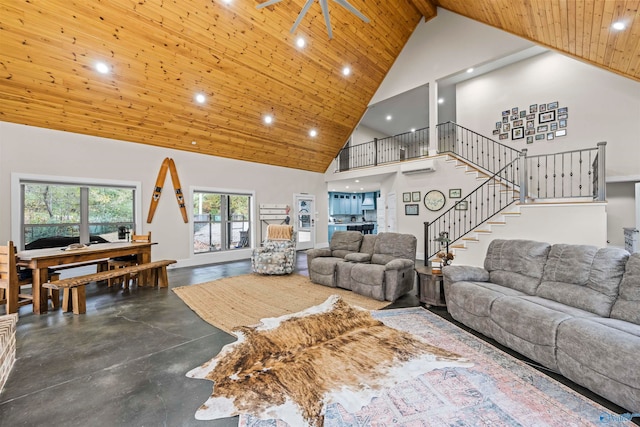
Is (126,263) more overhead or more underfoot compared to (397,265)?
more underfoot

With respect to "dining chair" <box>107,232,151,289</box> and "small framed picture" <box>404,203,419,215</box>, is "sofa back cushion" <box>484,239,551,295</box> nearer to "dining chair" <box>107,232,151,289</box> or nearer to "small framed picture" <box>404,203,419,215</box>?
"small framed picture" <box>404,203,419,215</box>

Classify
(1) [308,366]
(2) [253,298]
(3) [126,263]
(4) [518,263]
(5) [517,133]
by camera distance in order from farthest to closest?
(5) [517,133]
(3) [126,263]
(2) [253,298]
(4) [518,263]
(1) [308,366]

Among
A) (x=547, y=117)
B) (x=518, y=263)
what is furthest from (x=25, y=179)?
(x=547, y=117)

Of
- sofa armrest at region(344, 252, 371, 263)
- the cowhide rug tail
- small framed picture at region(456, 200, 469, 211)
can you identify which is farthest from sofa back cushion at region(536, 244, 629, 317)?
small framed picture at region(456, 200, 469, 211)

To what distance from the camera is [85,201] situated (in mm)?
5285

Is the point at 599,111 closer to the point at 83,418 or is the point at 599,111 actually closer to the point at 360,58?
the point at 360,58

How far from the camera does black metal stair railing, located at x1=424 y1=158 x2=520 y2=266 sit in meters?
5.93

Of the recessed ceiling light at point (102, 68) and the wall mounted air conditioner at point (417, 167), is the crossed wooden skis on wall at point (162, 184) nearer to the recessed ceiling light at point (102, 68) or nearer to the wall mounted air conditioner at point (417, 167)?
the recessed ceiling light at point (102, 68)

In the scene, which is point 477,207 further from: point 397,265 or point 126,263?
point 126,263

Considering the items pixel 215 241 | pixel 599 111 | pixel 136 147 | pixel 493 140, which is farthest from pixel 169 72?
pixel 599 111

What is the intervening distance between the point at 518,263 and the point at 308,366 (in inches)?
102

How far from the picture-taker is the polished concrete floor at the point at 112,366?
176 cm

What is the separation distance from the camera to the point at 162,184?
6.19m

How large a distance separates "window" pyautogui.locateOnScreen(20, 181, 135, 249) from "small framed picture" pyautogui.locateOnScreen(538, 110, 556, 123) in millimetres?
9323
